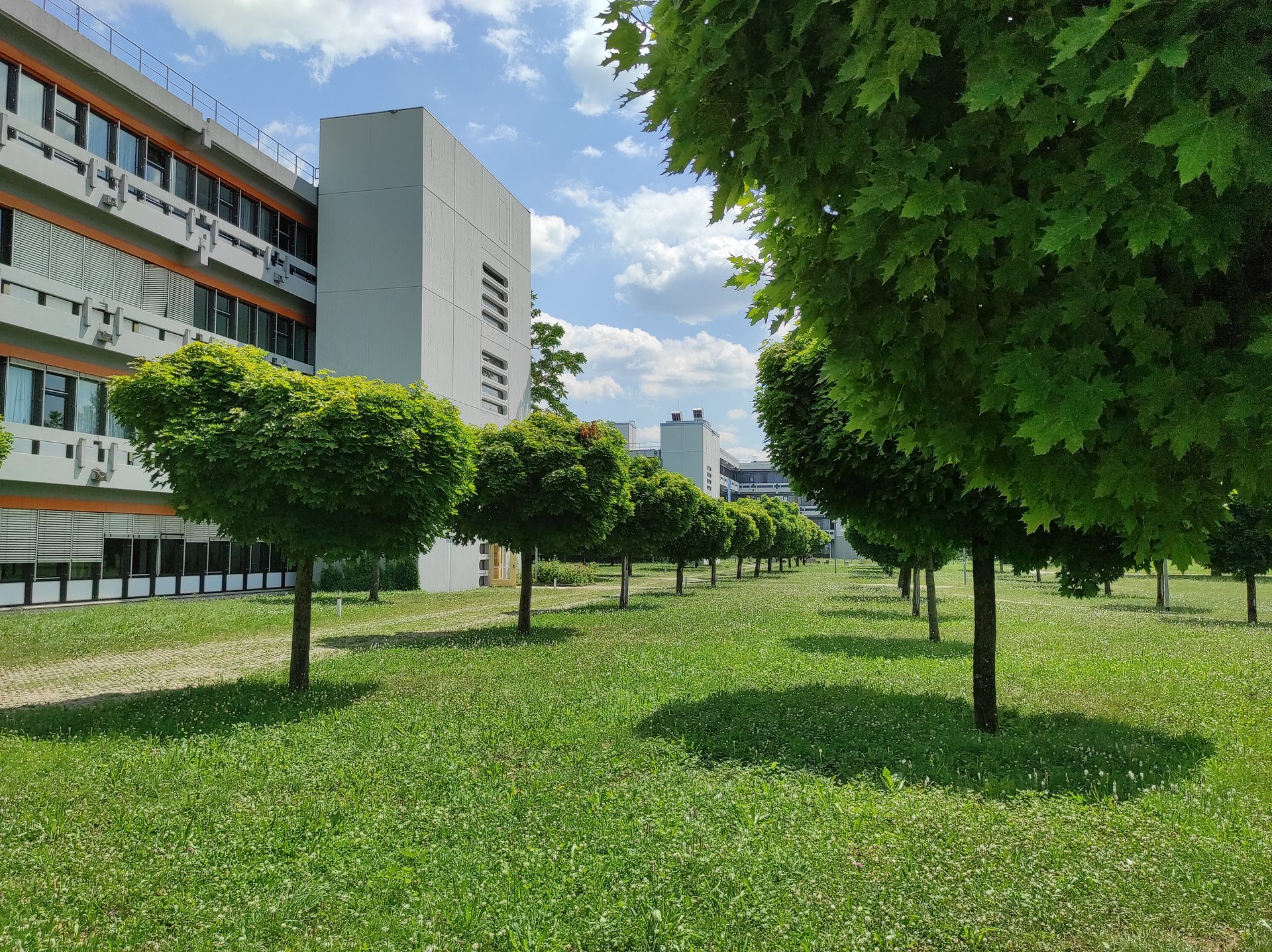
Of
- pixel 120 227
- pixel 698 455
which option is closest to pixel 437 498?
pixel 120 227

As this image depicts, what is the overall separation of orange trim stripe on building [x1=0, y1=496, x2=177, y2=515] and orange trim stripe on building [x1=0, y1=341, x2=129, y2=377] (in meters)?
4.53

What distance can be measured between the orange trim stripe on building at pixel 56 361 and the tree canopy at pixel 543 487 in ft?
40.1

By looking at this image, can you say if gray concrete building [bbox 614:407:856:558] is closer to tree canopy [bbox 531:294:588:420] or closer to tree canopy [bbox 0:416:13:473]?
tree canopy [bbox 531:294:588:420]

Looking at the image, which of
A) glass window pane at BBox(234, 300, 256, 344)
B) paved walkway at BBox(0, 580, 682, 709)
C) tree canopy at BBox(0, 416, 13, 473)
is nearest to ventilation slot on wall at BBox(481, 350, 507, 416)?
glass window pane at BBox(234, 300, 256, 344)

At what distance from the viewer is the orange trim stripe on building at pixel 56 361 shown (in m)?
22.5

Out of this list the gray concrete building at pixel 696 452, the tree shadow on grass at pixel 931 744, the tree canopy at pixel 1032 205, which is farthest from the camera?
the gray concrete building at pixel 696 452

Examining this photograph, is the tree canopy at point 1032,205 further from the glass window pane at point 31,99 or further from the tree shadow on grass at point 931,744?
the glass window pane at point 31,99

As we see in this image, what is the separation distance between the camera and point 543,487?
1789 centimetres

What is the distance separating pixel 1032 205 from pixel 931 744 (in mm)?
7418

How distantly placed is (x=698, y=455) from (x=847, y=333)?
111 metres

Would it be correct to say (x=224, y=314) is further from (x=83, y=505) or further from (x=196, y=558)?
(x=196, y=558)

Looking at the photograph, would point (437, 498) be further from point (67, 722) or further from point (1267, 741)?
point (1267, 741)

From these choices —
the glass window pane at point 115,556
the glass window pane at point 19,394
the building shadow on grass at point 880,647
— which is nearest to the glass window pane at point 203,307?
the glass window pane at point 19,394

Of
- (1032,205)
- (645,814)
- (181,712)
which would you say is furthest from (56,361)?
(1032,205)
